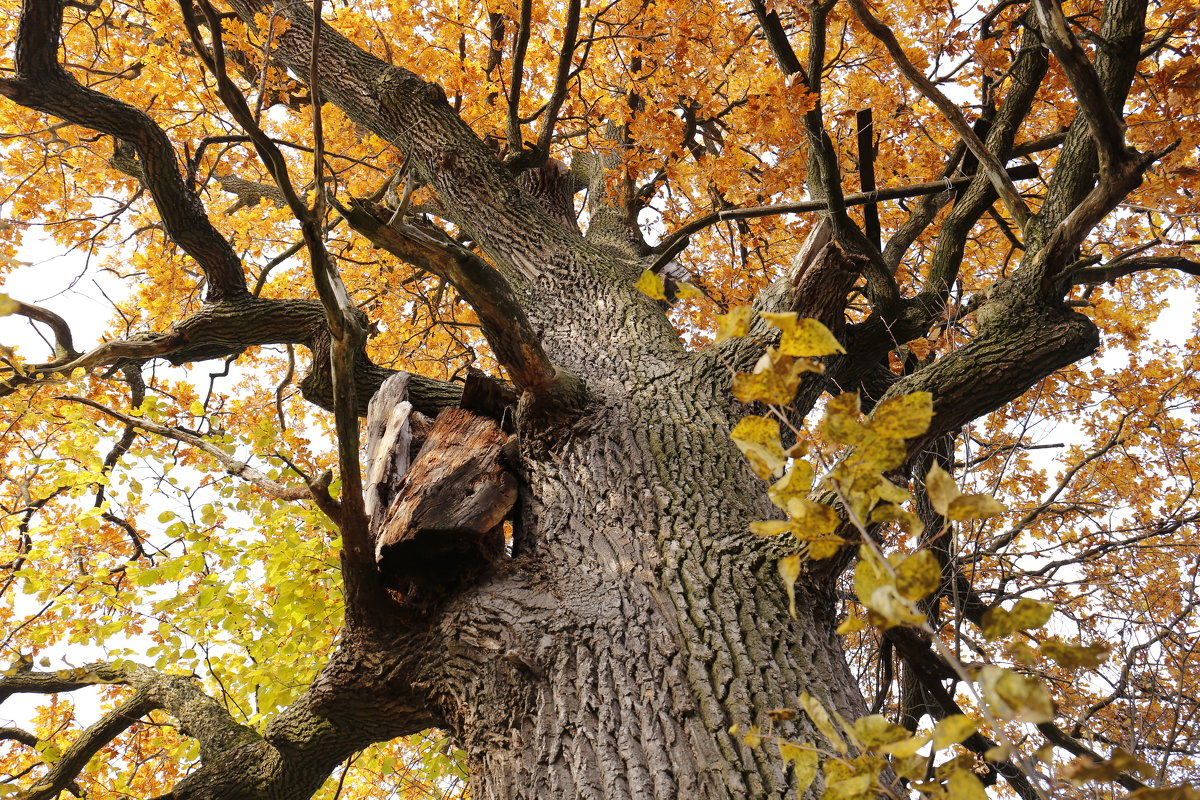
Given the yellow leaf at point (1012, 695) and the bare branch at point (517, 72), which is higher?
the bare branch at point (517, 72)

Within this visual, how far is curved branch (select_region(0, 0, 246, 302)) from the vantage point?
11.4 feet

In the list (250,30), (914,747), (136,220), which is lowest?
(914,747)

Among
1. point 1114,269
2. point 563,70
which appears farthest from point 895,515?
point 563,70

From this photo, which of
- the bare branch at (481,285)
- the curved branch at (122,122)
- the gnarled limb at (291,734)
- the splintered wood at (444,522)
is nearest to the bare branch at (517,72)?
the curved branch at (122,122)

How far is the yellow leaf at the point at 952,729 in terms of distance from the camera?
725 millimetres

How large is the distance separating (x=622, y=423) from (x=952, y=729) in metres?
2.09

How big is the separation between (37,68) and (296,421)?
15.2ft

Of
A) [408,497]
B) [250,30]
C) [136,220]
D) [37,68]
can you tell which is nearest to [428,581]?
[408,497]

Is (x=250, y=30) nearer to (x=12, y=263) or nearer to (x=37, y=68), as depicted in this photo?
(x=37, y=68)

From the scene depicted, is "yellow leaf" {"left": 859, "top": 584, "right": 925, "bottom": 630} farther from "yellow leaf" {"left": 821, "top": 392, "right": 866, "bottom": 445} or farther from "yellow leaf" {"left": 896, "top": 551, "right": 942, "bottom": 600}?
"yellow leaf" {"left": 821, "top": 392, "right": 866, "bottom": 445}

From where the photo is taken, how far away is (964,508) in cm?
79

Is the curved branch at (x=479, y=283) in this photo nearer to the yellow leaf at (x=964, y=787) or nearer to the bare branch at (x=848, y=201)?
the bare branch at (x=848, y=201)

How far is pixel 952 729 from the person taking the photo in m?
0.75

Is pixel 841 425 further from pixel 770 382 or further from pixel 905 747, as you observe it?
pixel 905 747
